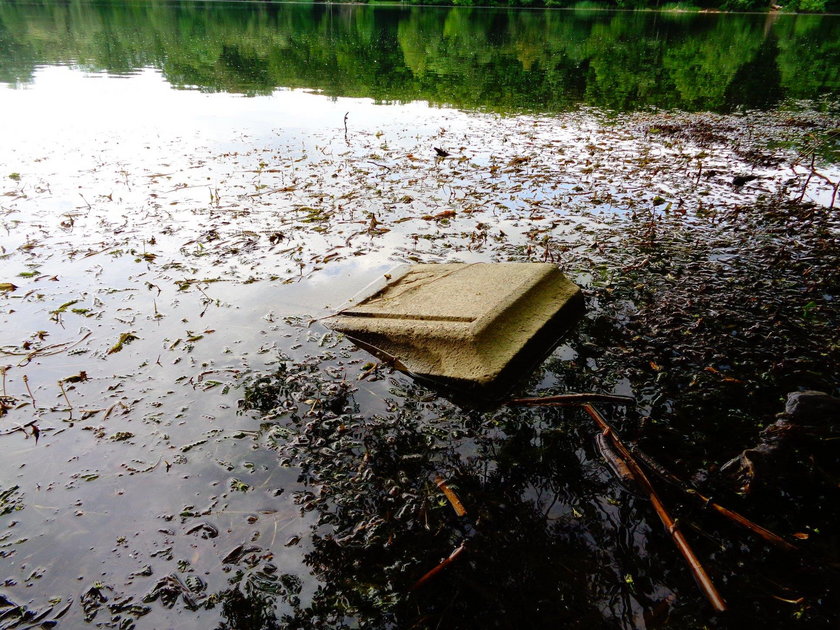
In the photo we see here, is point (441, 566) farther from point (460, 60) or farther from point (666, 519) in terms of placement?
point (460, 60)

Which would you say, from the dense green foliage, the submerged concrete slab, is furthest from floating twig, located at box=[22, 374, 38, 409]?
the dense green foliage

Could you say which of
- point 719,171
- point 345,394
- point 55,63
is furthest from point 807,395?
point 55,63

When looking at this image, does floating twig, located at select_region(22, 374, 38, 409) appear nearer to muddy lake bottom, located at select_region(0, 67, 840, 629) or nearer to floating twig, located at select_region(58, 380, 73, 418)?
muddy lake bottom, located at select_region(0, 67, 840, 629)

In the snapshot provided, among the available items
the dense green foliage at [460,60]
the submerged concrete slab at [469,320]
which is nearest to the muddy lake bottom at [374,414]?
the submerged concrete slab at [469,320]

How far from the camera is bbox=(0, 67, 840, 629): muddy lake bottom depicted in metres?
2.01

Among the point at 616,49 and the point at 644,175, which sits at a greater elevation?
the point at 616,49

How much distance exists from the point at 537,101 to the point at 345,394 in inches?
470

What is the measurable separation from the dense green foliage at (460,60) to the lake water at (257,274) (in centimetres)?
42

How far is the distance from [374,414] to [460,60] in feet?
69.7

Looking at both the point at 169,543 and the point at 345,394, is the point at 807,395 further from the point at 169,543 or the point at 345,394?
the point at 169,543

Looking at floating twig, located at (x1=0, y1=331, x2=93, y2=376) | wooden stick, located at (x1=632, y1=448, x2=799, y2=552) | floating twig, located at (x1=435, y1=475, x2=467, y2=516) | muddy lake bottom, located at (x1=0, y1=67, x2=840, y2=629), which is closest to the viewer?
muddy lake bottom, located at (x1=0, y1=67, x2=840, y2=629)

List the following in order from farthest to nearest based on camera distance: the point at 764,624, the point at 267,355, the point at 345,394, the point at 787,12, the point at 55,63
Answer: the point at 787,12 < the point at 55,63 < the point at 267,355 < the point at 345,394 < the point at 764,624

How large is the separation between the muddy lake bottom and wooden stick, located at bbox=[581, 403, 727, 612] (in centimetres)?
6

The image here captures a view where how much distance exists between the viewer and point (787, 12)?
2267 inches
